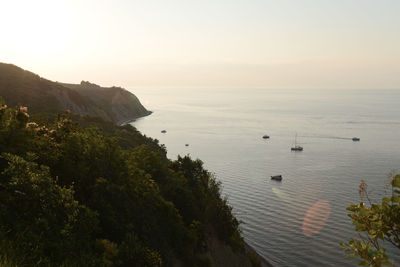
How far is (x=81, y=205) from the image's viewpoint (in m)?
18.9

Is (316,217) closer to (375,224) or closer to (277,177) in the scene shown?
(277,177)

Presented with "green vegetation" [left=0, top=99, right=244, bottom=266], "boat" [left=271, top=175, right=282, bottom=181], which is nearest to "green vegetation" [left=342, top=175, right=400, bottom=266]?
"green vegetation" [left=0, top=99, right=244, bottom=266]

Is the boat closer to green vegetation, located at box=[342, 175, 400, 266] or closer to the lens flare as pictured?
the lens flare

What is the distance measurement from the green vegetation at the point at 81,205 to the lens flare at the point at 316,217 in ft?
109

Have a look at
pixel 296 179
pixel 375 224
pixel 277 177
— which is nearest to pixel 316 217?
pixel 277 177

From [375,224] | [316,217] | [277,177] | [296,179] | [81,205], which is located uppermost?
[375,224]

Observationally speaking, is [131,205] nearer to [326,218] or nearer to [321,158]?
[326,218]

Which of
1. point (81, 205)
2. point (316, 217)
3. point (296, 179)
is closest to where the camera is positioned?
point (81, 205)

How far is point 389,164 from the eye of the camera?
112375mm

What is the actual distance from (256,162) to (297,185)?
30.4m

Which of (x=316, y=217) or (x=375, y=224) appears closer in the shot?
(x=375, y=224)

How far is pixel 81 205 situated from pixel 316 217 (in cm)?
6241

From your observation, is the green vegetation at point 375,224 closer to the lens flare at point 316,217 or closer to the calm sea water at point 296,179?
the calm sea water at point 296,179

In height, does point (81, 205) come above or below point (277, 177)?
above
